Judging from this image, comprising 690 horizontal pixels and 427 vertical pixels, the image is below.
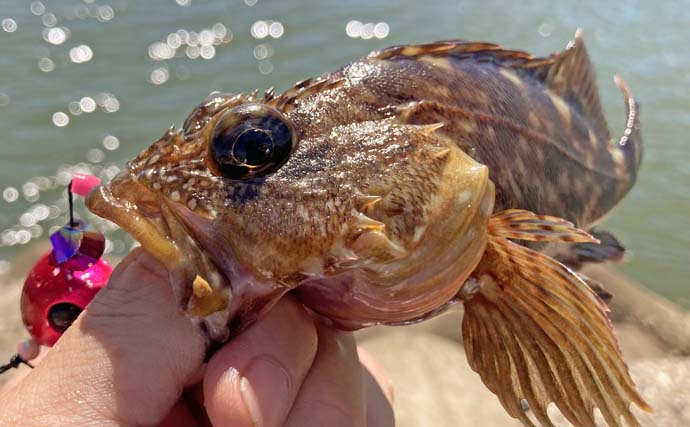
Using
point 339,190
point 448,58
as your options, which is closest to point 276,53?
point 448,58

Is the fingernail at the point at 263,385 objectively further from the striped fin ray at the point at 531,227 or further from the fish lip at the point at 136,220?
the striped fin ray at the point at 531,227

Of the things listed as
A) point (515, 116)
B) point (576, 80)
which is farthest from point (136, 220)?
point (576, 80)

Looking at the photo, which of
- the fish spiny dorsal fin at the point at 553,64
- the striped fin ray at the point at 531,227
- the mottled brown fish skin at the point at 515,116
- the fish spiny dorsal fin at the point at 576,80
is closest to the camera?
the striped fin ray at the point at 531,227

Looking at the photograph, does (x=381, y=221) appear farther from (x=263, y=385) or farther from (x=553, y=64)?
(x=553, y=64)

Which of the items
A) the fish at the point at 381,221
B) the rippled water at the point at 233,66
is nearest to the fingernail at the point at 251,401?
the fish at the point at 381,221

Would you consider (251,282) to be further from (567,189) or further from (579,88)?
(579,88)

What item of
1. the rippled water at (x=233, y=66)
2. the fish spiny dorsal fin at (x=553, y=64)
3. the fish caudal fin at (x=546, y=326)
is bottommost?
the rippled water at (x=233, y=66)

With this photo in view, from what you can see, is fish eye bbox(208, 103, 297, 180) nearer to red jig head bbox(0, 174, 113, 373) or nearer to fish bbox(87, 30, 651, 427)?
fish bbox(87, 30, 651, 427)
